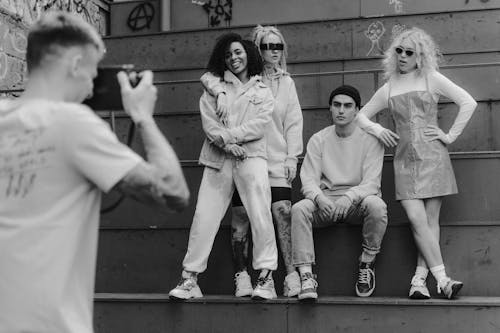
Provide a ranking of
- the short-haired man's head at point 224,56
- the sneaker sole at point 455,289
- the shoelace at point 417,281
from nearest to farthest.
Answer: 1. the sneaker sole at point 455,289
2. the shoelace at point 417,281
3. the short-haired man's head at point 224,56

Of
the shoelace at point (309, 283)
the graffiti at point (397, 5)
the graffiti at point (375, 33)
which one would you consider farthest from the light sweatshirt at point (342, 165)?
the graffiti at point (397, 5)

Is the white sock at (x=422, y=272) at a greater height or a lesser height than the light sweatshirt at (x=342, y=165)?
lesser

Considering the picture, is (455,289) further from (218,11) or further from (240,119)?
(218,11)

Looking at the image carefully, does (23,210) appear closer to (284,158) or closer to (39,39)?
(39,39)

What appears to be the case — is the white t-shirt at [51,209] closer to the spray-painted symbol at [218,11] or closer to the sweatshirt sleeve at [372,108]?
the sweatshirt sleeve at [372,108]

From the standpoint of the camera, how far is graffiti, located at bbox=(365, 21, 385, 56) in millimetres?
9125

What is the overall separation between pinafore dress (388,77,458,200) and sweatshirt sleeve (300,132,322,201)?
580 mm

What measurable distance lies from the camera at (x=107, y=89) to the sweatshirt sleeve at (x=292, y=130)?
3.82 m

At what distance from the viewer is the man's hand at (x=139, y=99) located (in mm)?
2564

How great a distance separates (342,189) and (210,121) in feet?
3.62

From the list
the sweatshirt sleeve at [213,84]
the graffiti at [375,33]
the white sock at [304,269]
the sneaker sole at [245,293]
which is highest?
the graffiti at [375,33]

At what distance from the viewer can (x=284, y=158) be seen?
649 cm

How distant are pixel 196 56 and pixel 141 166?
7304 mm


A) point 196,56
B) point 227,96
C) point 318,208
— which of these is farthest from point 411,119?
point 196,56
